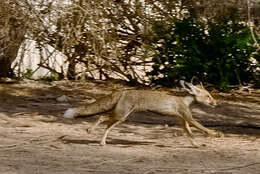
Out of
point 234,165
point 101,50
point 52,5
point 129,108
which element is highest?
point 52,5

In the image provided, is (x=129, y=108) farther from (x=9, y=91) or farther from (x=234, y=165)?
(x=9, y=91)

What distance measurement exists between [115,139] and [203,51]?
4.24 metres

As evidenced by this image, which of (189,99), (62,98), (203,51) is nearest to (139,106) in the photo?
(189,99)

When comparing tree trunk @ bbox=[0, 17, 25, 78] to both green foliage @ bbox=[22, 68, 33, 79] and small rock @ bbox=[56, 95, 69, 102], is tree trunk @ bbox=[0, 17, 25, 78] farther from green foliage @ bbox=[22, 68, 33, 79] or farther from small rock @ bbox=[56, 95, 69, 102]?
small rock @ bbox=[56, 95, 69, 102]

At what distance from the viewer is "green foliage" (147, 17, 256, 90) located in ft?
38.0

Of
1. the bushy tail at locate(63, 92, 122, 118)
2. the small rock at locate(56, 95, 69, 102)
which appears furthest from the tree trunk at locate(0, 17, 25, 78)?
the bushy tail at locate(63, 92, 122, 118)

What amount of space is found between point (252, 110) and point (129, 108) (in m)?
3.84

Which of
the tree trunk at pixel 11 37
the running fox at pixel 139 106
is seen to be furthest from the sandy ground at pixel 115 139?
the tree trunk at pixel 11 37

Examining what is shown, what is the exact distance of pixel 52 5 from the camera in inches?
384

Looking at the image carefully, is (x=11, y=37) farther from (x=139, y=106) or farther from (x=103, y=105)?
(x=139, y=106)

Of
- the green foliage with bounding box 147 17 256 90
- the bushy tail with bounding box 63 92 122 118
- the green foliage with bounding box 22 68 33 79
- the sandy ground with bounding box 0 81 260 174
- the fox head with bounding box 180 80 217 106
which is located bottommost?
the sandy ground with bounding box 0 81 260 174

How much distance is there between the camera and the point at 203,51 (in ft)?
39.0

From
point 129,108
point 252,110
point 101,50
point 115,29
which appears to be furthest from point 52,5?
point 252,110

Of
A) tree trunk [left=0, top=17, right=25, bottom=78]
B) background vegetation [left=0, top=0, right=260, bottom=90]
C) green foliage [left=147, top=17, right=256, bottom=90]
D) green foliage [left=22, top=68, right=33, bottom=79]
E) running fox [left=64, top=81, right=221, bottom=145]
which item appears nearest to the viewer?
running fox [left=64, top=81, right=221, bottom=145]
